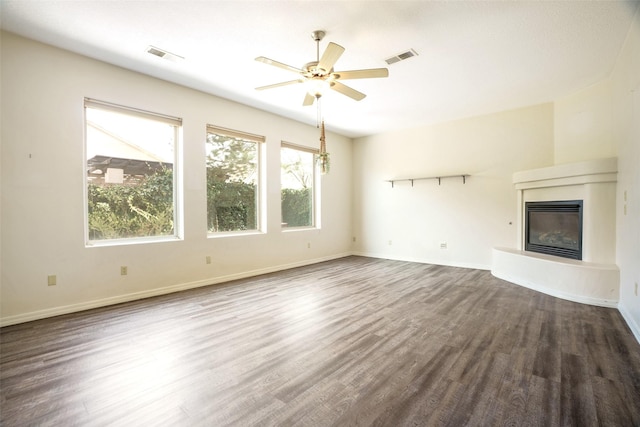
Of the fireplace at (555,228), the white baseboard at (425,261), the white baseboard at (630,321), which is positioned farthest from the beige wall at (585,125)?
the white baseboard at (425,261)

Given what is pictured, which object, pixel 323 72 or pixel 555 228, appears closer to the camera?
pixel 323 72

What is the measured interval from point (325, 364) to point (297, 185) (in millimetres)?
4425

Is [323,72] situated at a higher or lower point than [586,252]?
higher

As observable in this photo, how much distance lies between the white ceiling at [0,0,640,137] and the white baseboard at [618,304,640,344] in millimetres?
2803

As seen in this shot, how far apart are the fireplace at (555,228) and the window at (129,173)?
18.6 ft

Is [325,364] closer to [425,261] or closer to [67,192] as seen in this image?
[67,192]

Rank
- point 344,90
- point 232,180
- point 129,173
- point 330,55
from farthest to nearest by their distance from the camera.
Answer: point 232,180 < point 129,173 < point 344,90 < point 330,55

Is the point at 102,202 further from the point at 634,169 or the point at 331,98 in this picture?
the point at 634,169

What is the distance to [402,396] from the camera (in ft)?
5.96

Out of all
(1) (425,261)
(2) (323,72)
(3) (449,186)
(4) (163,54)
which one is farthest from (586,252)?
(4) (163,54)

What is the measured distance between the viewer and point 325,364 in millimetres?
2191

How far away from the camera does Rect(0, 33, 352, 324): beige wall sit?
2984 millimetres

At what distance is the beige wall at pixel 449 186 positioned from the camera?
5.25 meters

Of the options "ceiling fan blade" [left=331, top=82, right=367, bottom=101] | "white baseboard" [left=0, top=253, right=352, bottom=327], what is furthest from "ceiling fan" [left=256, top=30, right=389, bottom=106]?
"white baseboard" [left=0, top=253, right=352, bottom=327]
